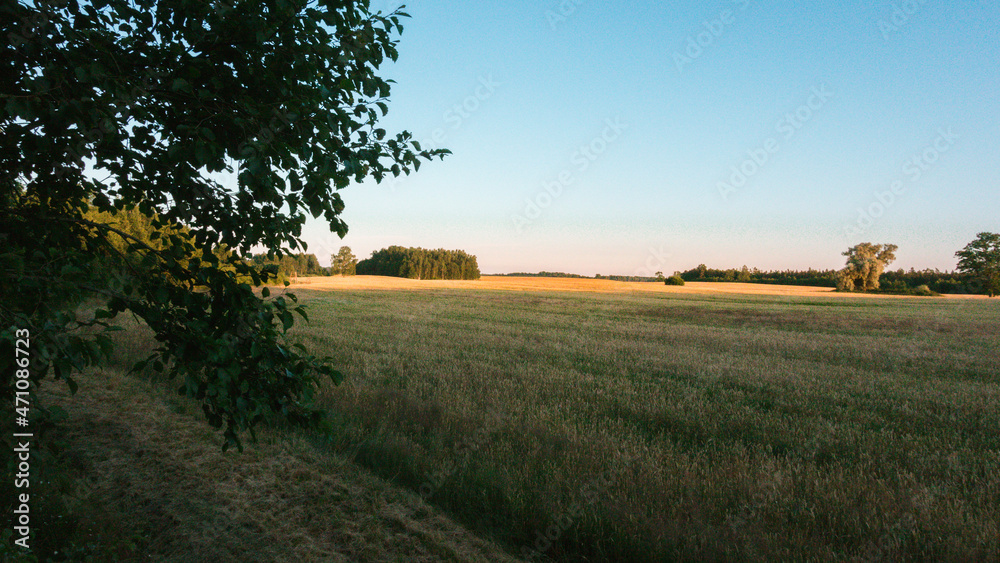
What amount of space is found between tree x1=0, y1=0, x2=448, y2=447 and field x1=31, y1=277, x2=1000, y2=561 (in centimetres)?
170

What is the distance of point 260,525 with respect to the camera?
457 cm

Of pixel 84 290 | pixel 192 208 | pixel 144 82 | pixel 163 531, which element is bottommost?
pixel 163 531

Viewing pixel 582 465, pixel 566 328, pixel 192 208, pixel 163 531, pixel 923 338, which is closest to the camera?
pixel 192 208

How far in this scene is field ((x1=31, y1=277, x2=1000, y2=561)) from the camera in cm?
437

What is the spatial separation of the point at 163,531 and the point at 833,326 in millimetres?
28654

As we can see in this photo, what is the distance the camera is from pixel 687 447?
6.82 m

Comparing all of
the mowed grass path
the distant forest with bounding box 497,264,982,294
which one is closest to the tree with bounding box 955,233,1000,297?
the distant forest with bounding box 497,264,982,294

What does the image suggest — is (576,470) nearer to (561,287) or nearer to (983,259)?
(561,287)

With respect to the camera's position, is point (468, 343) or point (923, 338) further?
point (923, 338)

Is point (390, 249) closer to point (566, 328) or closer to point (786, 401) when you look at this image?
point (566, 328)

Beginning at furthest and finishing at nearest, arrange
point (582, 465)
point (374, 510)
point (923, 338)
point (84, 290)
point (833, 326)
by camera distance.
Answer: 1. point (833, 326)
2. point (923, 338)
3. point (582, 465)
4. point (374, 510)
5. point (84, 290)

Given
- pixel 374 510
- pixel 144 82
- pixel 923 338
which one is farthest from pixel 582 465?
pixel 923 338

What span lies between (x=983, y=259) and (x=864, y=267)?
14.3 m

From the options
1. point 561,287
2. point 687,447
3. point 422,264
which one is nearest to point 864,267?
point 561,287
